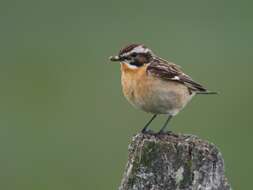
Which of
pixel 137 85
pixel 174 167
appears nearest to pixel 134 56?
pixel 137 85

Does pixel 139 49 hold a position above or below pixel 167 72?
above

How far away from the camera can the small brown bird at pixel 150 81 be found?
9.59 m

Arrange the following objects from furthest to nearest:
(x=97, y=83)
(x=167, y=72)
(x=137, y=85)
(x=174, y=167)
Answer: (x=97, y=83), (x=167, y=72), (x=137, y=85), (x=174, y=167)

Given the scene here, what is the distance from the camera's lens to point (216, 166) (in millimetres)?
6297

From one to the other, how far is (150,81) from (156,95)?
160mm

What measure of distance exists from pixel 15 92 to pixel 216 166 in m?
14.3

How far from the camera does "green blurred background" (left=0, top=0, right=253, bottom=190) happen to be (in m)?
14.9

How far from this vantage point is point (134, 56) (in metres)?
9.65

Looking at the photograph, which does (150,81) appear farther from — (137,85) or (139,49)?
(139,49)

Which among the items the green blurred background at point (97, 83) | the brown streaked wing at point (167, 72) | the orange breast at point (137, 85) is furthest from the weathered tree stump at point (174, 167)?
the green blurred background at point (97, 83)

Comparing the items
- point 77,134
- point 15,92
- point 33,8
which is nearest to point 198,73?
point 15,92

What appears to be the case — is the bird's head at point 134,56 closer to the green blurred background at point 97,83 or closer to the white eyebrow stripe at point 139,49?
the white eyebrow stripe at point 139,49

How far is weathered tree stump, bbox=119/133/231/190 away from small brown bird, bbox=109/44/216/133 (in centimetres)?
307

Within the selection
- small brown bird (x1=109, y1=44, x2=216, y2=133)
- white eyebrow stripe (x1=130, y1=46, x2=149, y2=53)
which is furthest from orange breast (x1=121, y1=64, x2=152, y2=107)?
white eyebrow stripe (x1=130, y1=46, x2=149, y2=53)
